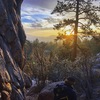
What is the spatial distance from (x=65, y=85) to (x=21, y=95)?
666cm

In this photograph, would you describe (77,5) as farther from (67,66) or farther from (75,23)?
(67,66)

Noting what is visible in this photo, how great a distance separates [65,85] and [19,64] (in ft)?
30.3

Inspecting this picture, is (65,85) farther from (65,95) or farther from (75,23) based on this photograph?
(75,23)

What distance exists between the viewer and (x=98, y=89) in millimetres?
19516

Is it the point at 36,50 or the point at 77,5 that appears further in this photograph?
the point at 77,5

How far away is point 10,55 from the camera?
56.1 ft

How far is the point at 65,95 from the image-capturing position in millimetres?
9633

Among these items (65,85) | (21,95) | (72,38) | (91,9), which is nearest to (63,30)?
(72,38)

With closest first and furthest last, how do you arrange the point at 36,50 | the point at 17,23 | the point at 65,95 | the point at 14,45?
the point at 65,95
the point at 14,45
the point at 17,23
the point at 36,50

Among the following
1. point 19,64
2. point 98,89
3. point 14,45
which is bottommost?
point 98,89

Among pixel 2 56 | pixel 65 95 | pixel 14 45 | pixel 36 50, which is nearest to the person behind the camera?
pixel 65 95

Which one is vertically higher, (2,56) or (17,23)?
(17,23)

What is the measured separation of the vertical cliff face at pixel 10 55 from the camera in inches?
579

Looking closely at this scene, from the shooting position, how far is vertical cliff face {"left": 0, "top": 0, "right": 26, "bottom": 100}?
1472cm
